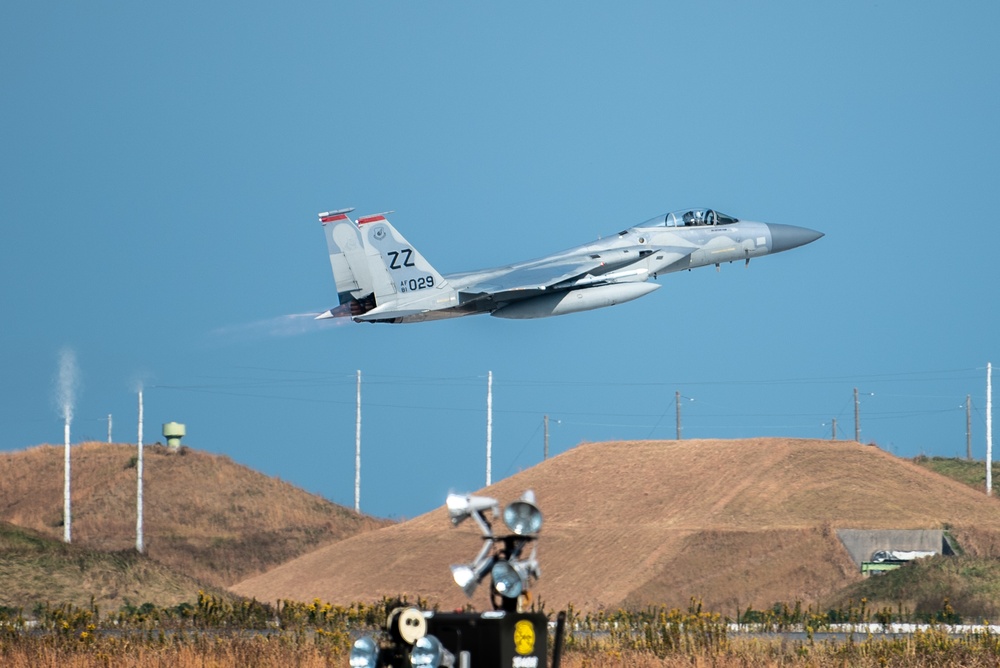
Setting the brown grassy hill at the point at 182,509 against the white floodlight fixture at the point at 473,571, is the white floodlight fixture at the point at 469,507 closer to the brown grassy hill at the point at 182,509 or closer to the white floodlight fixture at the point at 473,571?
the white floodlight fixture at the point at 473,571

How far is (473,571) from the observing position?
10891 mm

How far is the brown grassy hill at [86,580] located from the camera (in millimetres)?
36156

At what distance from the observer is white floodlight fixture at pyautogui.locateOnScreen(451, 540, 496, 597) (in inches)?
423

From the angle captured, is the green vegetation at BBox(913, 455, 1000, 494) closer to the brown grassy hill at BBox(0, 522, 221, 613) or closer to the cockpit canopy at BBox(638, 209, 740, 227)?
the cockpit canopy at BBox(638, 209, 740, 227)

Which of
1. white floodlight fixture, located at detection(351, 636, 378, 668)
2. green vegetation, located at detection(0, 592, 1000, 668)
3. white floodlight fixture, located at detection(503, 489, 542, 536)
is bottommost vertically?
green vegetation, located at detection(0, 592, 1000, 668)

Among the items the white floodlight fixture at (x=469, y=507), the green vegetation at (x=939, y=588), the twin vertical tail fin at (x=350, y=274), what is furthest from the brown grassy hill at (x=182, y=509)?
the white floodlight fixture at (x=469, y=507)

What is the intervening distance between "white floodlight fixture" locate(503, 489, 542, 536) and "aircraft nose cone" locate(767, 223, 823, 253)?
3150cm

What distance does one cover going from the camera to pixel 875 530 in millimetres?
48906

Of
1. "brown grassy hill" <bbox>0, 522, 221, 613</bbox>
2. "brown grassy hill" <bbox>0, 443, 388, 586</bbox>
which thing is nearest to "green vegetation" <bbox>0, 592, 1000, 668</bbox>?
"brown grassy hill" <bbox>0, 522, 221, 613</bbox>

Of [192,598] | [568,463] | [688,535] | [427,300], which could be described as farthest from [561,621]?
[568,463]

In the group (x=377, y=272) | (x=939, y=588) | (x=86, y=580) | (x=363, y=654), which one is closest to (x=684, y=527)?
(x=939, y=588)

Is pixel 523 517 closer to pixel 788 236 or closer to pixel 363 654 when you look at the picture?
pixel 363 654

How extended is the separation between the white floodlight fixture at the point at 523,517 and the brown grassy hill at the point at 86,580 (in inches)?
1084

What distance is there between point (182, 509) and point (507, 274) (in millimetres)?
38279
